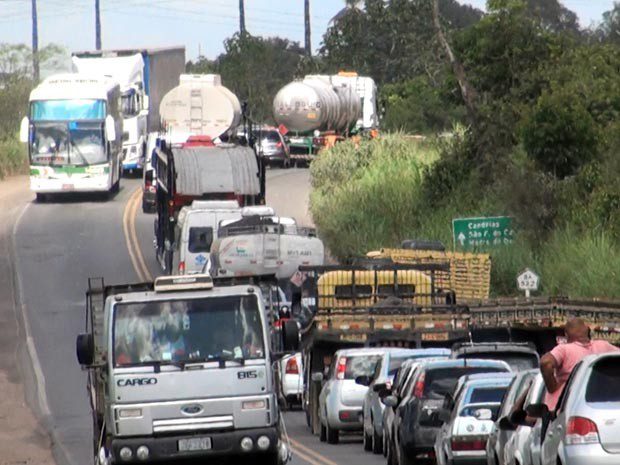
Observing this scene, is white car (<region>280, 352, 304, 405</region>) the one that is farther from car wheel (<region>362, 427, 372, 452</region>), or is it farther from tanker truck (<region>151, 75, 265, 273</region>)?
tanker truck (<region>151, 75, 265, 273</region>)

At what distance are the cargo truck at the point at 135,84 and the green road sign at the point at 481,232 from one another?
24838 mm

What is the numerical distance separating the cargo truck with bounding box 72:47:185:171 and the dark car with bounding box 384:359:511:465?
41.0 meters

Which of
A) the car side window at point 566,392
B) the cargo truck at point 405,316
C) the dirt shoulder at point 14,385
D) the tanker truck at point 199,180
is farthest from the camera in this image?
the tanker truck at point 199,180

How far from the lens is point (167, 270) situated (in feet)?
133

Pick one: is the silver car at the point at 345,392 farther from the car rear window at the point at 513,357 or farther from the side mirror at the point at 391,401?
the side mirror at the point at 391,401

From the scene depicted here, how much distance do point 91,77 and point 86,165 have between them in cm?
304

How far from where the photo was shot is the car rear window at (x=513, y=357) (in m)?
21.1

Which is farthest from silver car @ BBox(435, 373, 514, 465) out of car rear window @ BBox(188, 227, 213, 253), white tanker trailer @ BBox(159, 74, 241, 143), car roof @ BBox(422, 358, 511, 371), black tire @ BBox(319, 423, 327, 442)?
white tanker trailer @ BBox(159, 74, 241, 143)

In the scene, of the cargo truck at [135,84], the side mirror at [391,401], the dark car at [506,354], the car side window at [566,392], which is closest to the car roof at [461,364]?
the side mirror at [391,401]

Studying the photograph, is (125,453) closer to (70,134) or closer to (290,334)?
(290,334)

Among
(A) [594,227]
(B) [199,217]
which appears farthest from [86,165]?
(A) [594,227]

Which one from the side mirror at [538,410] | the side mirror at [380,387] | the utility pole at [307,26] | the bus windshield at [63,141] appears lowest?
the side mirror at [380,387]

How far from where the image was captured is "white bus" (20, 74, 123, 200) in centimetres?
5453

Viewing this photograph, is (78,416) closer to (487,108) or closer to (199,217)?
(199,217)
